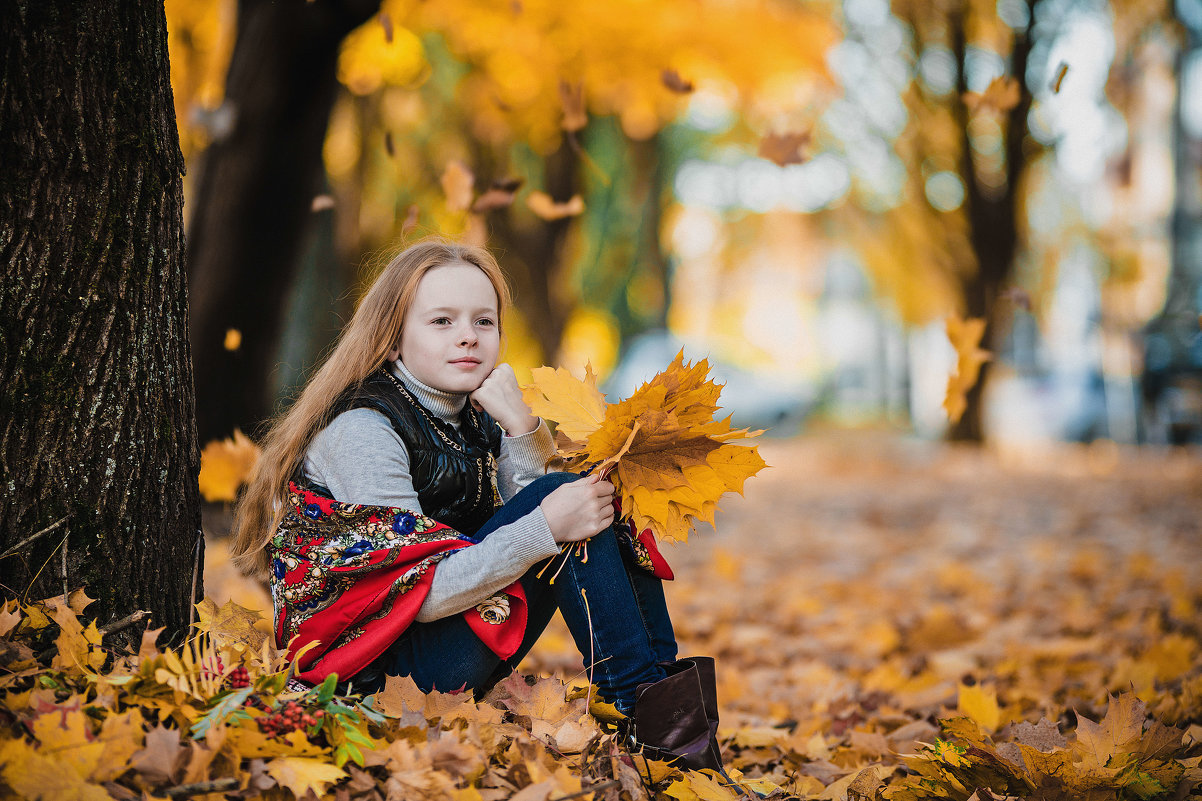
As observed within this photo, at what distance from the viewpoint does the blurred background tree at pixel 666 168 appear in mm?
3908

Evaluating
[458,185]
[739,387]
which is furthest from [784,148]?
[739,387]

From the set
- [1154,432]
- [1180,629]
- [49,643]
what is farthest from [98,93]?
[1154,432]

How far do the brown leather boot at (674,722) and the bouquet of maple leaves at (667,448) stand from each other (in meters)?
0.28

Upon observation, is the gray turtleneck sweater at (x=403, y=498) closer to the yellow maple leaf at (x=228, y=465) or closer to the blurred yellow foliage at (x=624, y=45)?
the yellow maple leaf at (x=228, y=465)

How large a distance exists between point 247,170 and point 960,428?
9147 mm

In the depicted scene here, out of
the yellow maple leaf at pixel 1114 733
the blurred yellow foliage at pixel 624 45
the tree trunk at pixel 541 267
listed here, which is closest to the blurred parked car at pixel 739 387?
the tree trunk at pixel 541 267

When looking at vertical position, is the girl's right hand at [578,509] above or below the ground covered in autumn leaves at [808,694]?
above

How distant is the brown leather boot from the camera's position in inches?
66.8

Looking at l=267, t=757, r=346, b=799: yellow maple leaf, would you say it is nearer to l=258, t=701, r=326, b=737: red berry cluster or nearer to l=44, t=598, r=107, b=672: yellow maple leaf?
l=258, t=701, r=326, b=737: red berry cluster

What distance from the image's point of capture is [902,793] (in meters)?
1.68

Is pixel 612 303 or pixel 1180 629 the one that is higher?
pixel 612 303

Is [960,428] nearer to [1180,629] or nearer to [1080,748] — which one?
[1180,629]

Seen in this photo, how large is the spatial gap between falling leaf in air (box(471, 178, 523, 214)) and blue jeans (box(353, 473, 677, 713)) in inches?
45.3

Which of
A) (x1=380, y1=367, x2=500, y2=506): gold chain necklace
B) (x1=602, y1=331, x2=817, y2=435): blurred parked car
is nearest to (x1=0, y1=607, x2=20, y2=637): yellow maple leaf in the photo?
(x1=380, y1=367, x2=500, y2=506): gold chain necklace
